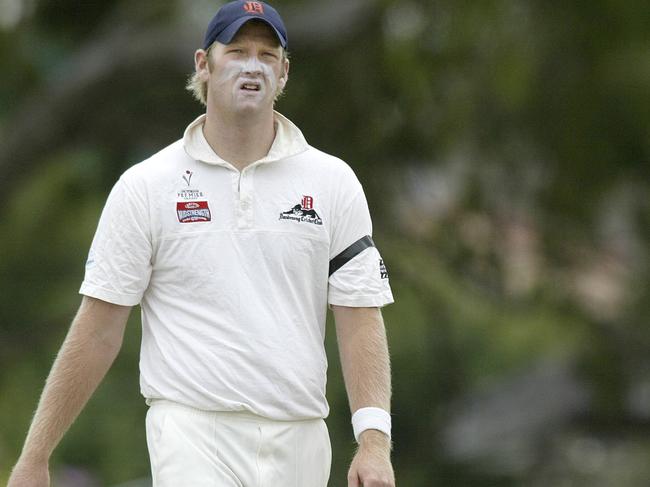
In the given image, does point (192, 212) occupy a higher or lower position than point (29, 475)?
higher

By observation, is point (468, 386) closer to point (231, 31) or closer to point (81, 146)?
point (81, 146)

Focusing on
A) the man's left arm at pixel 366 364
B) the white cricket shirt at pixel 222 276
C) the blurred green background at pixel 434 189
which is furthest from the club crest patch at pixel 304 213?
the blurred green background at pixel 434 189

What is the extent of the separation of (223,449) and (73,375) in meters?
0.56

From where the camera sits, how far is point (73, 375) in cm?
530

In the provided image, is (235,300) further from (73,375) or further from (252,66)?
(252,66)

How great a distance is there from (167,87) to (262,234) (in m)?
9.47

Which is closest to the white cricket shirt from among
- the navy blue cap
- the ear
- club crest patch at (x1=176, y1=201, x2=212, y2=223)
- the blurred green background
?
club crest patch at (x1=176, y1=201, x2=212, y2=223)

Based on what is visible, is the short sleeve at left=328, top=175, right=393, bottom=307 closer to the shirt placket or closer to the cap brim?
the shirt placket

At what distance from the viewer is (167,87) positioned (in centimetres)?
1455

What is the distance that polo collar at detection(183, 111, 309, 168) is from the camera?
5.36 metres

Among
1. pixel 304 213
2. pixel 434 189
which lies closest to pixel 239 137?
pixel 304 213

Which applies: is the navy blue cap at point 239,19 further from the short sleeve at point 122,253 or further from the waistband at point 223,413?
the waistband at point 223,413

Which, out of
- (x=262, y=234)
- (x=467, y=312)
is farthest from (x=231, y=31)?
(x=467, y=312)

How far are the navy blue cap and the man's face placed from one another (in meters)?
0.02
